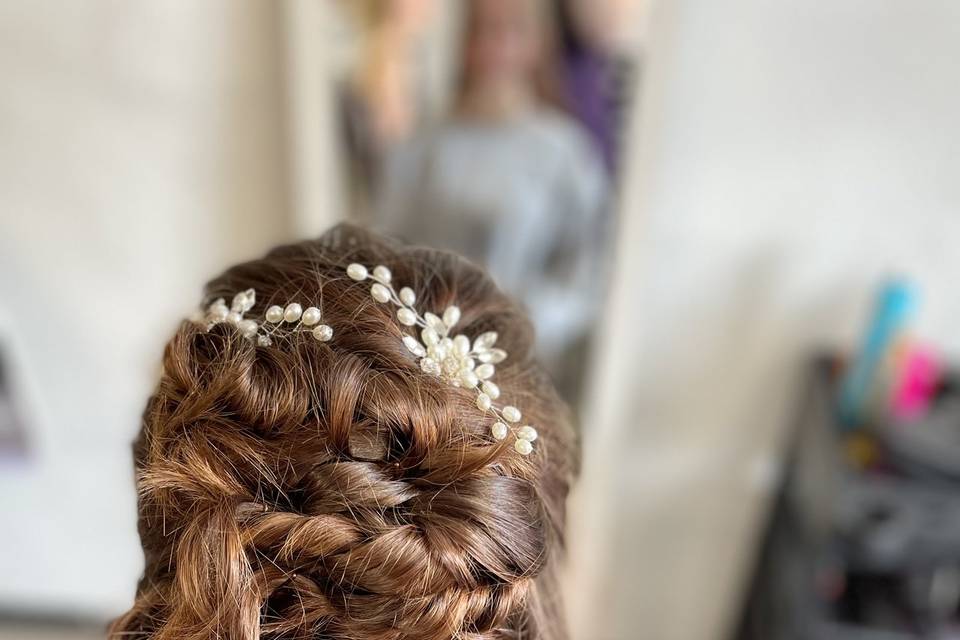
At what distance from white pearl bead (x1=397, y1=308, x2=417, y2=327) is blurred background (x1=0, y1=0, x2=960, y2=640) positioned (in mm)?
569

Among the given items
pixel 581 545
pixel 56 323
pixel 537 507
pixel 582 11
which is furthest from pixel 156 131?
pixel 581 545

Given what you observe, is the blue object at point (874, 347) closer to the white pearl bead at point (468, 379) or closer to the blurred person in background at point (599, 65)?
the blurred person in background at point (599, 65)

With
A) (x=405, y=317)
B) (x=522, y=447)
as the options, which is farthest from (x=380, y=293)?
(x=522, y=447)

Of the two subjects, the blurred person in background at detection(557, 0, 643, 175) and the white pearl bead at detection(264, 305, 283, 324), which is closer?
Result: the white pearl bead at detection(264, 305, 283, 324)

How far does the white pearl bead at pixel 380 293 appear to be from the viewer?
45 centimetres

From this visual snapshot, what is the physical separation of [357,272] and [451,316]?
0.07m

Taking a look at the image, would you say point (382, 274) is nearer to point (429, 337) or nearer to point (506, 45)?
point (429, 337)

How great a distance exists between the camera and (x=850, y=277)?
0.98 m

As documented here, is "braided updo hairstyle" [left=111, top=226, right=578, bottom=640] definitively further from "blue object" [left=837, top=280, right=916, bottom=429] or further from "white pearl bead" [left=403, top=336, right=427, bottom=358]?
"blue object" [left=837, top=280, right=916, bottom=429]

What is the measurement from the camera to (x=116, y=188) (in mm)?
999

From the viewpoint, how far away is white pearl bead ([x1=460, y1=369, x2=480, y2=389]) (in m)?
0.43

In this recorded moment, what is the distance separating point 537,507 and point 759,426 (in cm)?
80

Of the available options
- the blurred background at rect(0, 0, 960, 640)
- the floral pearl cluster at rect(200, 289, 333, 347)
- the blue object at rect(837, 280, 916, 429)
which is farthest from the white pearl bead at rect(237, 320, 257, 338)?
the blue object at rect(837, 280, 916, 429)

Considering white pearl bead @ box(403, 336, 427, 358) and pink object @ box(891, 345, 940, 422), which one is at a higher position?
white pearl bead @ box(403, 336, 427, 358)
